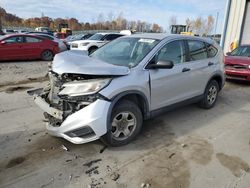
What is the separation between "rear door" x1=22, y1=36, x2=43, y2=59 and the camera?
11.7 m

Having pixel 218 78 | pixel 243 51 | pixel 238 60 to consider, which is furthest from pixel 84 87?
pixel 243 51

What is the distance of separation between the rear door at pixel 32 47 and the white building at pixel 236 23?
10752 mm

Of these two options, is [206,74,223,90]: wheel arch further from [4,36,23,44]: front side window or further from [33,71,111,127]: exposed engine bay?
[4,36,23,44]: front side window

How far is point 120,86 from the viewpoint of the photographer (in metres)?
3.24

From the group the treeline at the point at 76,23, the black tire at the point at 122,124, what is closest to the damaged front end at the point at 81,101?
the black tire at the point at 122,124

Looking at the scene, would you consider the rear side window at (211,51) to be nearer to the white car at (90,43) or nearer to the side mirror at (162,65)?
the side mirror at (162,65)

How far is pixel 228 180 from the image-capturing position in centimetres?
285

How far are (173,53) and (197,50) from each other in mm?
876

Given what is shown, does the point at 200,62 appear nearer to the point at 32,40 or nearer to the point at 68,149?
the point at 68,149

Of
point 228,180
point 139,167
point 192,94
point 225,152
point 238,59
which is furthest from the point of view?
point 238,59

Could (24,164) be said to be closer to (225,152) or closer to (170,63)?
(170,63)

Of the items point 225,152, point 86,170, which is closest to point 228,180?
point 225,152

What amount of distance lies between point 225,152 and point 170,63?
1.59 metres

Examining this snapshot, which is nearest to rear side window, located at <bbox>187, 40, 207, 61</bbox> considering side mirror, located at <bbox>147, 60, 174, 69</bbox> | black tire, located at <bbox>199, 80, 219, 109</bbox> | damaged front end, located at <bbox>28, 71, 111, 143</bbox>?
black tire, located at <bbox>199, 80, 219, 109</bbox>
